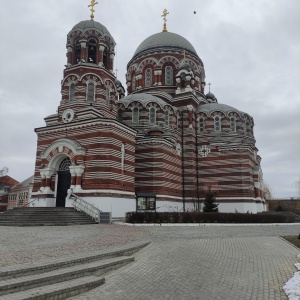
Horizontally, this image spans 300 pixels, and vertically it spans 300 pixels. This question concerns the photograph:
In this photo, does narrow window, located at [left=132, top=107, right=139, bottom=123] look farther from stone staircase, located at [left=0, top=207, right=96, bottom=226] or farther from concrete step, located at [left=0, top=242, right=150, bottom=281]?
concrete step, located at [left=0, top=242, right=150, bottom=281]

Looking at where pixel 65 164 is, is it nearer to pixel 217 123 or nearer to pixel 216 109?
pixel 217 123

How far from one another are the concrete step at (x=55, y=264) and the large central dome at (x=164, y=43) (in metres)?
33.9

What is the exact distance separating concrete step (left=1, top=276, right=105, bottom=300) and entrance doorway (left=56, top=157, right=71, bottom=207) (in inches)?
726

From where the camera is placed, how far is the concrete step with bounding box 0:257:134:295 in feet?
20.0

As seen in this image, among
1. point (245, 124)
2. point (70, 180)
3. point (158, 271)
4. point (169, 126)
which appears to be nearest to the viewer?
point (158, 271)

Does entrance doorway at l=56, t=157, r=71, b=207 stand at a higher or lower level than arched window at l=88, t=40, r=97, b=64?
lower

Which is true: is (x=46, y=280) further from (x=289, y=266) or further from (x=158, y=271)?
(x=289, y=266)

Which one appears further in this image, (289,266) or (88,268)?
(289,266)

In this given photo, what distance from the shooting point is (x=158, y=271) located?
8.16m

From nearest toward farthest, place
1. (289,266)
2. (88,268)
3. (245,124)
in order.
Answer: (88,268) → (289,266) → (245,124)

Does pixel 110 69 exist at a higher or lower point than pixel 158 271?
higher

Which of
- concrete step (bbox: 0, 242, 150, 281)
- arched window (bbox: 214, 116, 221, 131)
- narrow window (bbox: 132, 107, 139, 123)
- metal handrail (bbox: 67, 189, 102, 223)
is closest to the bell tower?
metal handrail (bbox: 67, 189, 102, 223)

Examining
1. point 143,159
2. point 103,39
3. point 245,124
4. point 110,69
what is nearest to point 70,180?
point 143,159

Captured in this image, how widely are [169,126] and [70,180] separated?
41.5 feet
